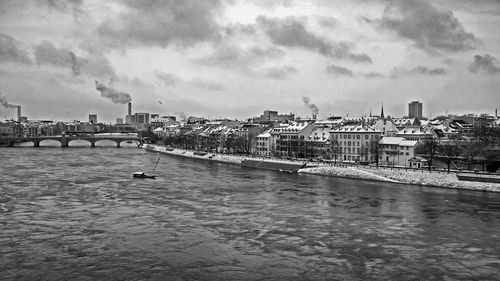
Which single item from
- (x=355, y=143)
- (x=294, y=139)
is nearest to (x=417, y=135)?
(x=355, y=143)

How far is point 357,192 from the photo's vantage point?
156ft

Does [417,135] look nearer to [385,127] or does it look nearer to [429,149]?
[385,127]

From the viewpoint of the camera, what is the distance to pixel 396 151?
70.4m

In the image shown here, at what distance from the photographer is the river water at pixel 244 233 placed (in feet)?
73.7

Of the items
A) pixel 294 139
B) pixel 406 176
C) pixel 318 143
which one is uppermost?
pixel 294 139

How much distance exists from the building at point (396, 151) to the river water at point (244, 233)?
19828 millimetres

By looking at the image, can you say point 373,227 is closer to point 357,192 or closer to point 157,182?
point 357,192

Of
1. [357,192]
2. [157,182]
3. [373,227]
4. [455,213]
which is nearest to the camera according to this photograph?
[373,227]

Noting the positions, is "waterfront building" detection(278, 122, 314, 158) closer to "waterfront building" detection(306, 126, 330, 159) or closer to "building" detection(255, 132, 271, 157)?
"waterfront building" detection(306, 126, 330, 159)

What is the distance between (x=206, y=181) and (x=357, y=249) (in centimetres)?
3200

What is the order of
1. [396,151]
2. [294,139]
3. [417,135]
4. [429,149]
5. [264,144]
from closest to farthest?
[429,149], [396,151], [417,135], [294,139], [264,144]

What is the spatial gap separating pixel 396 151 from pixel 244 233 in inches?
1833

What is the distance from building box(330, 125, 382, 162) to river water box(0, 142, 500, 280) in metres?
25.7

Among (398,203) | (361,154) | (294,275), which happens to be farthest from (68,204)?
(361,154)
